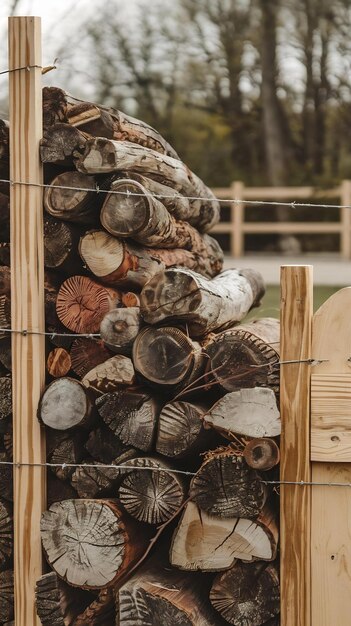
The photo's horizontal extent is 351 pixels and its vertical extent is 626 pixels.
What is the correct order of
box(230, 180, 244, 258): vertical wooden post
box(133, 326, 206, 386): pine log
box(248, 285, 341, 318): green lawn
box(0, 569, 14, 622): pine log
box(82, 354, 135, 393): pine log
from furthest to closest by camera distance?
box(230, 180, 244, 258): vertical wooden post, box(248, 285, 341, 318): green lawn, box(0, 569, 14, 622): pine log, box(82, 354, 135, 393): pine log, box(133, 326, 206, 386): pine log

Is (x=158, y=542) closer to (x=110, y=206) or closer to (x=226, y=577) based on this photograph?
(x=226, y=577)

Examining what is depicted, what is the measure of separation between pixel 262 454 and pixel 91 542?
76cm

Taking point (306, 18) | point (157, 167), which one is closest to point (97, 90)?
point (306, 18)

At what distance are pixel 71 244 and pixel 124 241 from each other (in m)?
0.22

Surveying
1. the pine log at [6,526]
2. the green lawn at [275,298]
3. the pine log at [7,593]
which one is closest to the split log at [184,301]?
the pine log at [6,526]

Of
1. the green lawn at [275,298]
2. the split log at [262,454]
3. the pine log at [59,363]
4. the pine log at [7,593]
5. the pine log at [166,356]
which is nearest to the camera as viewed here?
the split log at [262,454]

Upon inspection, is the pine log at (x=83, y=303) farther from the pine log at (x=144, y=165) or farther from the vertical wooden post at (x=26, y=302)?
the pine log at (x=144, y=165)

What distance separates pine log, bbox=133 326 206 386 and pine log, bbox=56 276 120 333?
0.99 ft

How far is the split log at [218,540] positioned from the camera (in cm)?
353

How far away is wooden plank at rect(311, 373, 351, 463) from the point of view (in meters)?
3.49


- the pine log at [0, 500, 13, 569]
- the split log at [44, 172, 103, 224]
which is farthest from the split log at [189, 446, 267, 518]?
the split log at [44, 172, 103, 224]

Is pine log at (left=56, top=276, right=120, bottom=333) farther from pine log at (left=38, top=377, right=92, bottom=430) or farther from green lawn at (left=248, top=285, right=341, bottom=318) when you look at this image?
green lawn at (left=248, top=285, right=341, bottom=318)

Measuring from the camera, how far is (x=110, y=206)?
3805 millimetres

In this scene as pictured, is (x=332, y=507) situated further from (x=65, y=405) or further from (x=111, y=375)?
(x=65, y=405)
